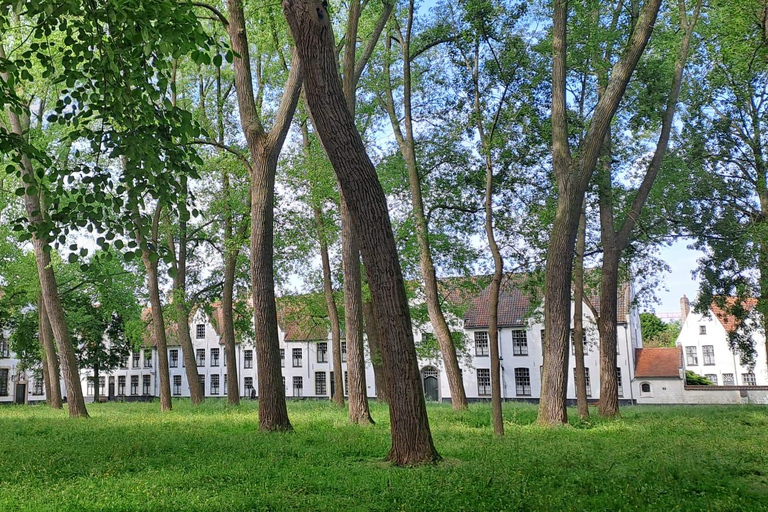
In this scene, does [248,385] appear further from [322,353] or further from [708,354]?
[708,354]

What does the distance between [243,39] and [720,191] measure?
820 inches

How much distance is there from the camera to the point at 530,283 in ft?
79.2

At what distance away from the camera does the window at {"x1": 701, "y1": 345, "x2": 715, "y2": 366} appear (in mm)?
75500

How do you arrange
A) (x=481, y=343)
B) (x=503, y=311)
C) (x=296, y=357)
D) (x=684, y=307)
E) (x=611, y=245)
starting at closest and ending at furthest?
(x=611, y=245)
(x=503, y=311)
(x=481, y=343)
(x=296, y=357)
(x=684, y=307)

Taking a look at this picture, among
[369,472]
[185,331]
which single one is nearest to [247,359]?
[185,331]

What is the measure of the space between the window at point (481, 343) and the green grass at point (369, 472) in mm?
42257

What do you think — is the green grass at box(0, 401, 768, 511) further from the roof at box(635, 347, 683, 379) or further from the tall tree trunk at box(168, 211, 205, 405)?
the roof at box(635, 347, 683, 379)

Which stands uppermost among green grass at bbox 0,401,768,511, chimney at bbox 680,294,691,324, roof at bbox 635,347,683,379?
chimney at bbox 680,294,691,324

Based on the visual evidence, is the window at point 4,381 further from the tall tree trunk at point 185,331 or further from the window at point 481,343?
the window at point 481,343

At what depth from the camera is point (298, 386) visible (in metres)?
66.3

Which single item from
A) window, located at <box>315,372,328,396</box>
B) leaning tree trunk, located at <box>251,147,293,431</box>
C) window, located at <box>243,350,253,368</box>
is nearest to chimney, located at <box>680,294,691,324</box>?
window, located at <box>315,372,328,396</box>

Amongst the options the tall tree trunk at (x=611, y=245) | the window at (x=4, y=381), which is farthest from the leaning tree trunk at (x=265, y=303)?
the window at (x=4, y=381)

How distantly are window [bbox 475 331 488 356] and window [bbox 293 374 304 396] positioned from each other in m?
19.2

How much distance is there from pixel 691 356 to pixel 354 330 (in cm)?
7181
